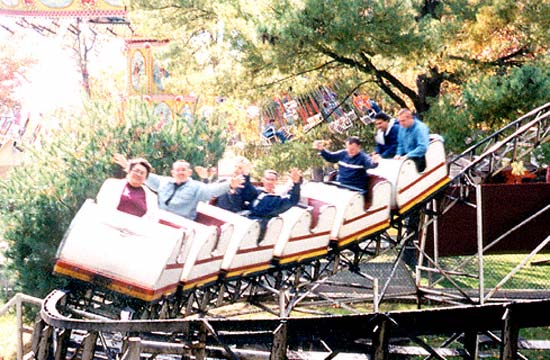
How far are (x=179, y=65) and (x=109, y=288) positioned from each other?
8910mm

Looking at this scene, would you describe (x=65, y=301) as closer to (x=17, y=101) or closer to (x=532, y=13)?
(x=532, y=13)

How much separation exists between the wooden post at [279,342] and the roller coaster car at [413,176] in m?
5.17

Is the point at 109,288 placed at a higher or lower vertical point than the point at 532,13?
lower

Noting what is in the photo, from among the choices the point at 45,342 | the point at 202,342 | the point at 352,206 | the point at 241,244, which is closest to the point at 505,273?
the point at 352,206

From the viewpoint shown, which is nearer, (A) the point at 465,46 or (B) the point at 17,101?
(A) the point at 465,46

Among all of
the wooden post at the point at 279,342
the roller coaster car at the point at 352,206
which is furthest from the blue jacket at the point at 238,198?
the wooden post at the point at 279,342

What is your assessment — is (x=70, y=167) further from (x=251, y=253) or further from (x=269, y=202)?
(x=251, y=253)

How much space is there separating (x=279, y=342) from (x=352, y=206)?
487 centimetres

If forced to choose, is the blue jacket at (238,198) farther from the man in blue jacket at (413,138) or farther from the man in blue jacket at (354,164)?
the man in blue jacket at (413,138)

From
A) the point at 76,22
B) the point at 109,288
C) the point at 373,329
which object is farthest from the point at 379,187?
the point at 76,22

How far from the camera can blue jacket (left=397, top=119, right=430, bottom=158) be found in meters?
9.55

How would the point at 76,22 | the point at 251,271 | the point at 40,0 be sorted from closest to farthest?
1. the point at 251,271
2. the point at 40,0
3. the point at 76,22

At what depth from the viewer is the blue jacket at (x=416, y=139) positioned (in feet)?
31.3

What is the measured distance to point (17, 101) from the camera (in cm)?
3750
